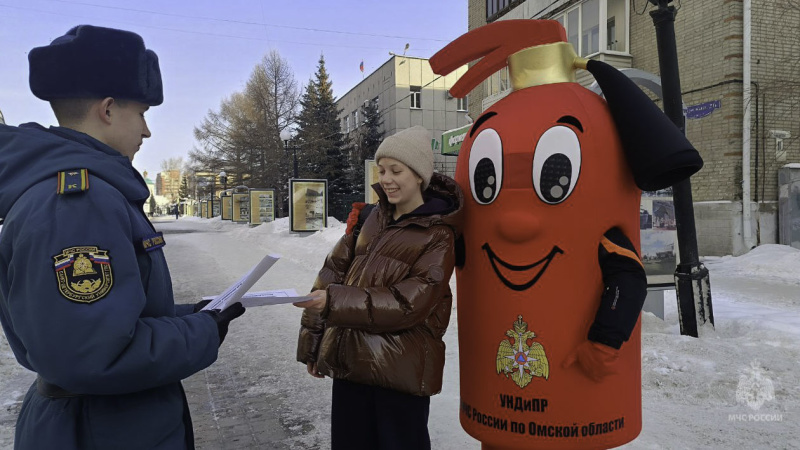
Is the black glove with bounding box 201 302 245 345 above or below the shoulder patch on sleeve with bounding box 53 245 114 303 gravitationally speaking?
below

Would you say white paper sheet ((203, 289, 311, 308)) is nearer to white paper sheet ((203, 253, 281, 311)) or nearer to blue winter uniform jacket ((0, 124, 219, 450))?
white paper sheet ((203, 253, 281, 311))

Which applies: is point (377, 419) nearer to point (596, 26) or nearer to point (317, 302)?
point (317, 302)

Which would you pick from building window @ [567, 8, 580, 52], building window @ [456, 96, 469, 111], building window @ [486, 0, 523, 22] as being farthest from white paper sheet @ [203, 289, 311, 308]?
building window @ [456, 96, 469, 111]

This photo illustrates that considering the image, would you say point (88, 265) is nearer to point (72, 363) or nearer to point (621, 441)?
point (72, 363)

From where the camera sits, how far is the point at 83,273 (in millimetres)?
1258

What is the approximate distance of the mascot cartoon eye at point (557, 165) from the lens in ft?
7.20

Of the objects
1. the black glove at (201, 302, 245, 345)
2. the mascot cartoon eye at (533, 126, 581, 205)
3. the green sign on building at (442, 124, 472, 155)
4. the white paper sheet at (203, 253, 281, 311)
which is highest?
the green sign on building at (442, 124, 472, 155)

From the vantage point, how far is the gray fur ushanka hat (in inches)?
56.9

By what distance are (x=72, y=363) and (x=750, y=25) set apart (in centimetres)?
1449

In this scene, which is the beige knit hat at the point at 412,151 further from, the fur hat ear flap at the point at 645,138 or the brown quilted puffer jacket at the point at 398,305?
the fur hat ear flap at the point at 645,138

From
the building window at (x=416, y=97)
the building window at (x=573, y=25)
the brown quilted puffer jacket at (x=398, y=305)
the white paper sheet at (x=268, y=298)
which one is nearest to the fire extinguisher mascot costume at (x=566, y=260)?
the brown quilted puffer jacket at (x=398, y=305)

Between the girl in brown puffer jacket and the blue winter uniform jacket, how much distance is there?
0.72 m

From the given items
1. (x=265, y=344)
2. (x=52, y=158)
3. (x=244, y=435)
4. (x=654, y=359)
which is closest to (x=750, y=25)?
(x=654, y=359)

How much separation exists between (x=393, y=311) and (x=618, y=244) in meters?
1.01
